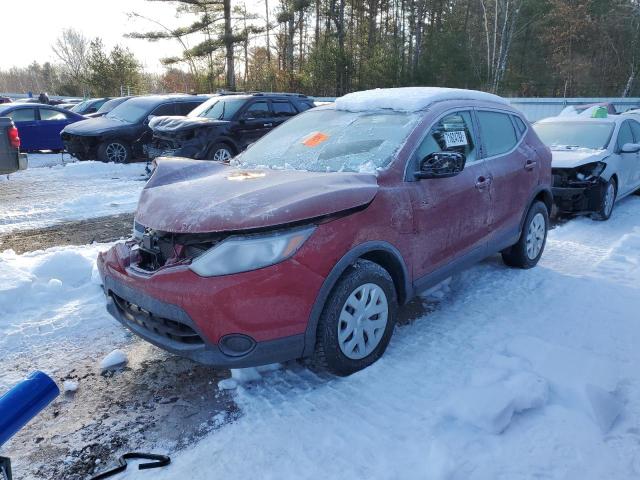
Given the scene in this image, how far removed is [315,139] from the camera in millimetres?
3822

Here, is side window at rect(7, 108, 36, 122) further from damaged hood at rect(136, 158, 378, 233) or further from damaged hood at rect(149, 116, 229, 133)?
damaged hood at rect(136, 158, 378, 233)

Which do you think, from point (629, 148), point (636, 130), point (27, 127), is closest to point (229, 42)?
point (27, 127)

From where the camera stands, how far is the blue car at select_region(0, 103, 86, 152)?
12.9 m

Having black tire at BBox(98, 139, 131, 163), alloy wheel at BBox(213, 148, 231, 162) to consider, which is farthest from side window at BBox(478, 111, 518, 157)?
black tire at BBox(98, 139, 131, 163)

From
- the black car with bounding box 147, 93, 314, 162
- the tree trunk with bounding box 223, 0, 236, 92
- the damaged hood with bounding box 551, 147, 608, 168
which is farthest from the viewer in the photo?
the tree trunk with bounding box 223, 0, 236, 92

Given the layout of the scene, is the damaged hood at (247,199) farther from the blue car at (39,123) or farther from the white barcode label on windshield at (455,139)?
the blue car at (39,123)

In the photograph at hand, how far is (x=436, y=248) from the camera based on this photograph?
3.53 metres

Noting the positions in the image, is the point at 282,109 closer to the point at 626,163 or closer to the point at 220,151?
the point at 220,151

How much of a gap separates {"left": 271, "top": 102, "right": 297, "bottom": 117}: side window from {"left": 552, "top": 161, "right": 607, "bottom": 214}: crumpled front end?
252 inches

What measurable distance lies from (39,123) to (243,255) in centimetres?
1333

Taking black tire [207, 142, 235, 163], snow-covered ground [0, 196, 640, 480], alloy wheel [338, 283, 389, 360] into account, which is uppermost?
black tire [207, 142, 235, 163]

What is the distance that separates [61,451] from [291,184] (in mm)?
1869

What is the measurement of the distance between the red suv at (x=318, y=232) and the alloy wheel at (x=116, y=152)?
28.8 ft

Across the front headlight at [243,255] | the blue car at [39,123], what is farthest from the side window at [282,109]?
the front headlight at [243,255]
